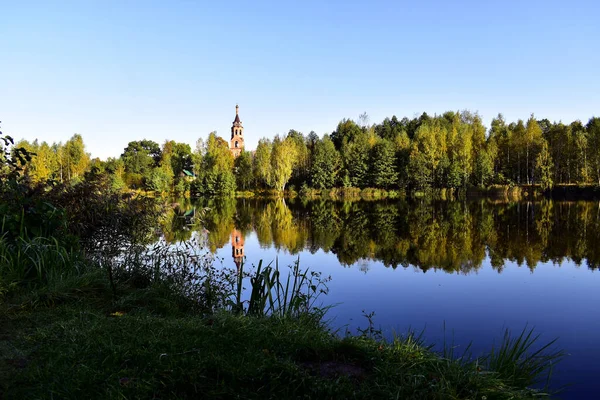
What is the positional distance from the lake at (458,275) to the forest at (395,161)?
99.8 ft

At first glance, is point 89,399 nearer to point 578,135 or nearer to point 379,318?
point 379,318

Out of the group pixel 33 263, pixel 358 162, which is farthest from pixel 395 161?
pixel 33 263

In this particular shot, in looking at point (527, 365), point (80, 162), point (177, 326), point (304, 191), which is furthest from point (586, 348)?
point (80, 162)

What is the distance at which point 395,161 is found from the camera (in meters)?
54.0

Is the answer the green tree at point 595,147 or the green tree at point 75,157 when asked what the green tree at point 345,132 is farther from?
the green tree at point 75,157

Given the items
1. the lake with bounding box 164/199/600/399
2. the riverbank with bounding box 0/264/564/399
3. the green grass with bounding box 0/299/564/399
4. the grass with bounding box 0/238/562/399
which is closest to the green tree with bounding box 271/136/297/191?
the lake with bounding box 164/199/600/399

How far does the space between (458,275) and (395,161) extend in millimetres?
45754

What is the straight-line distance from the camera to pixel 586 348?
18.1 ft

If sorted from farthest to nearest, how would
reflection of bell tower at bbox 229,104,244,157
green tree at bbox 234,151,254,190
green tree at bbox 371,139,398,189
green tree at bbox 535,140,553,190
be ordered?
1. reflection of bell tower at bbox 229,104,244,157
2. green tree at bbox 234,151,254,190
3. green tree at bbox 371,139,398,189
4. green tree at bbox 535,140,553,190

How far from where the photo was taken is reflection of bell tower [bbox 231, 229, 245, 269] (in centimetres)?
1130

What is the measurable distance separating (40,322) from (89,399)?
1.75m

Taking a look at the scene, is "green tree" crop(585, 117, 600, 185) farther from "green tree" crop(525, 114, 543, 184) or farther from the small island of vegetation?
the small island of vegetation

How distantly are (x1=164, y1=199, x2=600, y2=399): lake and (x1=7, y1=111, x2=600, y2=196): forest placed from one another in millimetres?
30419

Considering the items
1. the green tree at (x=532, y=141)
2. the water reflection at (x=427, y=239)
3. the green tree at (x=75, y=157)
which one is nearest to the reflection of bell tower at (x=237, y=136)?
the green tree at (x=75, y=157)
